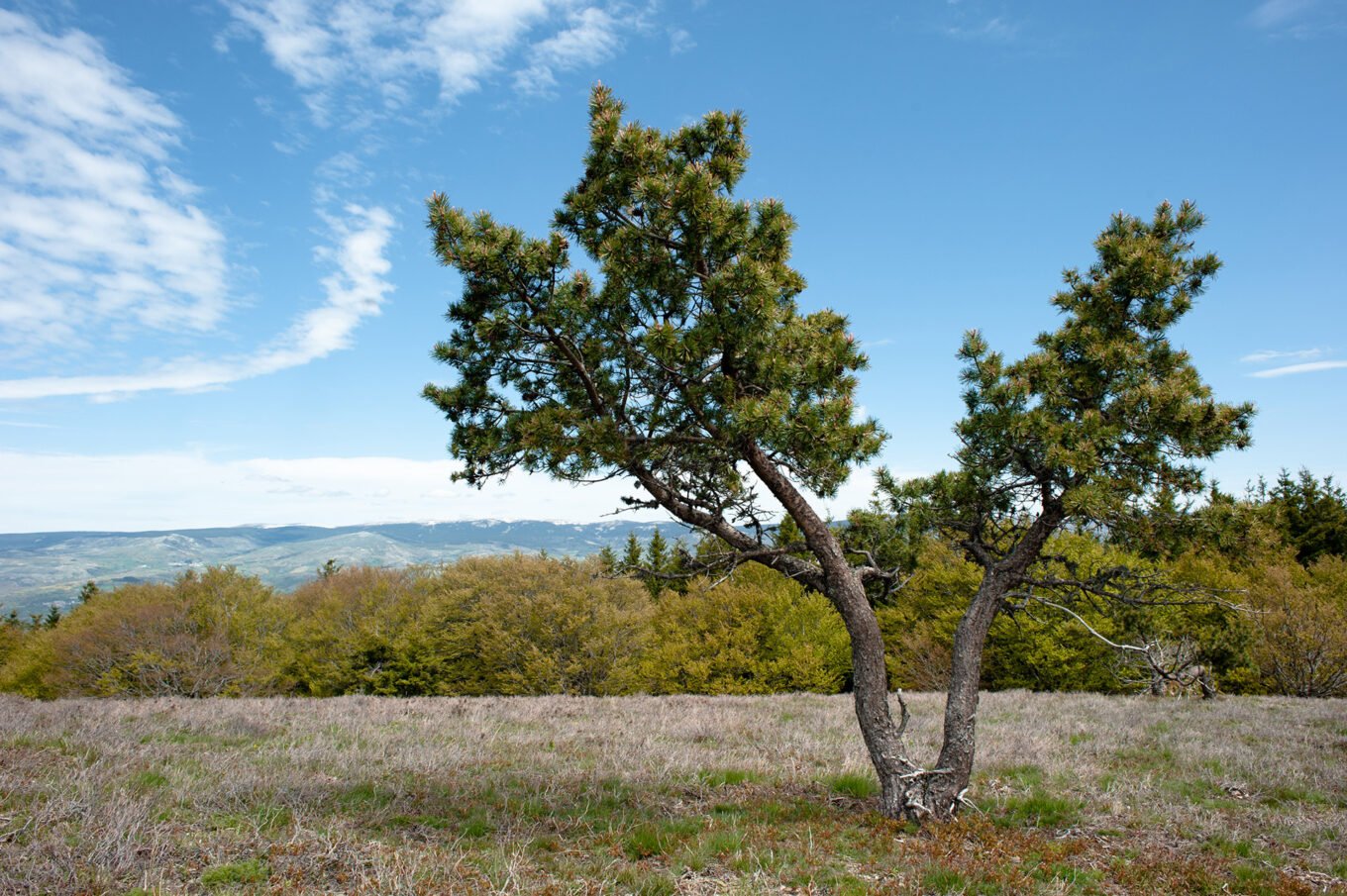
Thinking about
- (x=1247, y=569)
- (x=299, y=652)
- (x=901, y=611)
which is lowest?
(x=299, y=652)

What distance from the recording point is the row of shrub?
3662cm

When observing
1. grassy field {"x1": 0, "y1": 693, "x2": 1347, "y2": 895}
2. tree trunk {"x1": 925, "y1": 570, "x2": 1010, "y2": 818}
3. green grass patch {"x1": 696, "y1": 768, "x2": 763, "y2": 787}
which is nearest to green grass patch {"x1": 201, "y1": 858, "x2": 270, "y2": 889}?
grassy field {"x1": 0, "y1": 693, "x2": 1347, "y2": 895}

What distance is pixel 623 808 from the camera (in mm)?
8125

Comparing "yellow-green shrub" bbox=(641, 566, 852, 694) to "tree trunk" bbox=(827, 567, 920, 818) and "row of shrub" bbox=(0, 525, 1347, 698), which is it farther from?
"tree trunk" bbox=(827, 567, 920, 818)

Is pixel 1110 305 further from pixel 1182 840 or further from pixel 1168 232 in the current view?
pixel 1182 840

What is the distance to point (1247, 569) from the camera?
32.6 meters

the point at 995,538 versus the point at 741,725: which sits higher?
the point at 995,538

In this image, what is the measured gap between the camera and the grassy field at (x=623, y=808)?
5.73 m

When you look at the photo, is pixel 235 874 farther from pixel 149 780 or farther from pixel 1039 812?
pixel 1039 812

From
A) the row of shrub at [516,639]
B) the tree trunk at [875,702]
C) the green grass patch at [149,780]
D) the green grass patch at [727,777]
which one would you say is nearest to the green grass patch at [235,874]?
the green grass patch at [149,780]

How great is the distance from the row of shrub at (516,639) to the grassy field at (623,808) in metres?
24.2

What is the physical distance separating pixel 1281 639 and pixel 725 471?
29.5 m

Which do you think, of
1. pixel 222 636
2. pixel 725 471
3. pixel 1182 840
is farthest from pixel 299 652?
pixel 1182 840

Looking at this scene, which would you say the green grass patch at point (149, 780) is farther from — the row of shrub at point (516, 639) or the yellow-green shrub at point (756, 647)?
the yellow-green shrub at point (756, 647)
